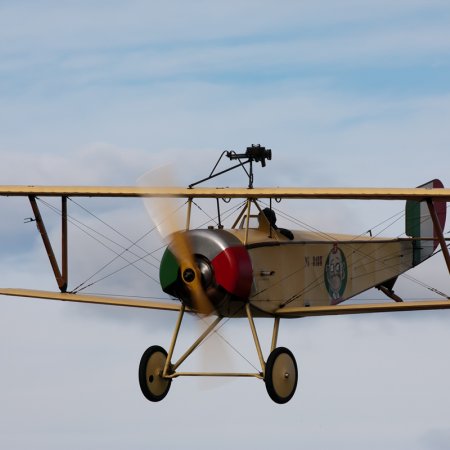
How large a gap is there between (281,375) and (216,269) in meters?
1.90

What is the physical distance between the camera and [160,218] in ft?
63.3

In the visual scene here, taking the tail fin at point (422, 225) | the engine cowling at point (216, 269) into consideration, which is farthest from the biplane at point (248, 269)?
the tail fin at point (422, 225)

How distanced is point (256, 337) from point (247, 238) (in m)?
1.52

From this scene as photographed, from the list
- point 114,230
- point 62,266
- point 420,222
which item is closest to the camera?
point 114,230

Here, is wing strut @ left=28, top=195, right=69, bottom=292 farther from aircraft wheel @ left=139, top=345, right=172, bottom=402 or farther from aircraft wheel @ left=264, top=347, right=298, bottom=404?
aircraft wheel @ left=264, top=347, right=298, bottom=404

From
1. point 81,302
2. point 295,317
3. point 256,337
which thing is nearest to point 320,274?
point 295,317

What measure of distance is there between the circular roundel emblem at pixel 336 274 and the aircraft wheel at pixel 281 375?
2.50 metres

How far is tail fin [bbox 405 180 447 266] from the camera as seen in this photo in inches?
976

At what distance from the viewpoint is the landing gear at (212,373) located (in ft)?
60.7

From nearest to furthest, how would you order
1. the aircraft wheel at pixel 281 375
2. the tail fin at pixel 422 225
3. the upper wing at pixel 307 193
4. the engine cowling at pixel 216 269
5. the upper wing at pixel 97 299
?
the engine cowling at pixel 216 269 < the aircraft wheel at pixel 281 375 < the upper wing at pixel 307 193 < the upper wing at pixel 97 299 < the tail fin at pixel 422 225

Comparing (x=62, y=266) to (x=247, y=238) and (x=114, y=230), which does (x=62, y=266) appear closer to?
(x=114, y=230)

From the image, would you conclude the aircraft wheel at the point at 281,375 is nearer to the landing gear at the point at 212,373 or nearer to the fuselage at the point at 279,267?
the landing gear at the point at 212,373

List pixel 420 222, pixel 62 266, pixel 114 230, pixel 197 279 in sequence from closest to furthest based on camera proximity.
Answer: pixel 197 279, pixel 114 230, pixel 62 266, pixel 420 222

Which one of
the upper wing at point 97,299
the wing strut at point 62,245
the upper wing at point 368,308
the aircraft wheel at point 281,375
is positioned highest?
the wing strut at point 62,245
